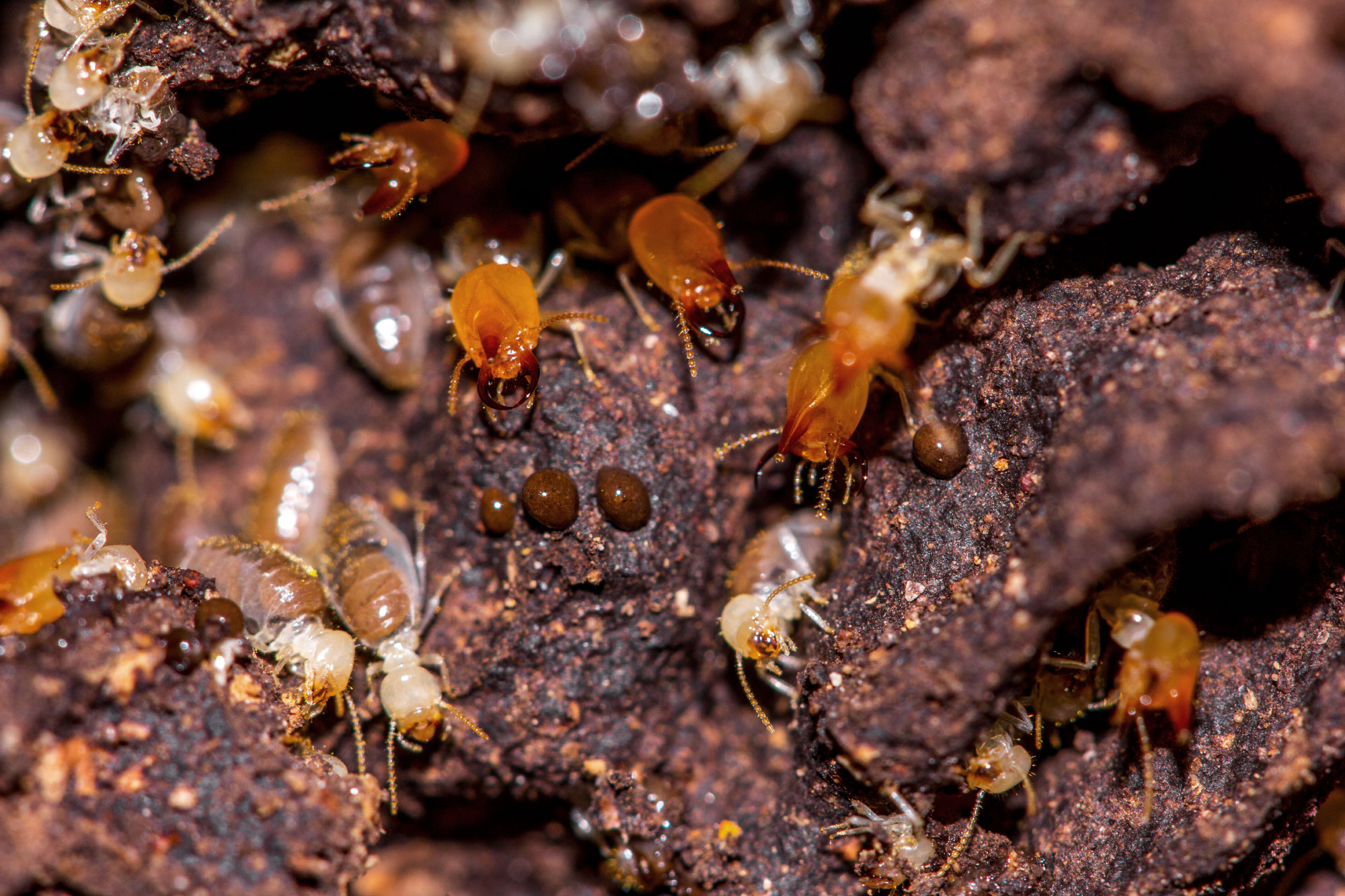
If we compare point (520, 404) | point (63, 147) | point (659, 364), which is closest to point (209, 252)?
point (63, 147)

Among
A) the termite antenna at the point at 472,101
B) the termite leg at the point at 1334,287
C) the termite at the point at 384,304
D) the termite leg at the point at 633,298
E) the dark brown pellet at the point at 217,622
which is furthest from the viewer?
the termite at the point at 384,304

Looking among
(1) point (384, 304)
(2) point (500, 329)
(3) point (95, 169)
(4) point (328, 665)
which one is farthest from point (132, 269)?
(4) point (328, 665)

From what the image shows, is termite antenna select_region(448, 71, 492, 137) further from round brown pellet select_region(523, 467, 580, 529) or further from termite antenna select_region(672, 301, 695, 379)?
round brown pellet select_region(523, 467, 580, 529)

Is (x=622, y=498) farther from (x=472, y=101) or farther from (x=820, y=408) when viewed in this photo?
(x=472, y=101)

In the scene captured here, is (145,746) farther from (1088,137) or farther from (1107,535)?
(1088,137)

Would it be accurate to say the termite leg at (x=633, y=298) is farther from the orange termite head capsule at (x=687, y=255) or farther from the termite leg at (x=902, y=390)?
the termite leg at (x=902, y=390)

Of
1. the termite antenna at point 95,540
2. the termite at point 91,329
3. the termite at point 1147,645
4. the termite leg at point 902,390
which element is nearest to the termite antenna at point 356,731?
the termite antenna at point 95,540

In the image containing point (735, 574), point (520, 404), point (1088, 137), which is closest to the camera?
point (1088, 137)
